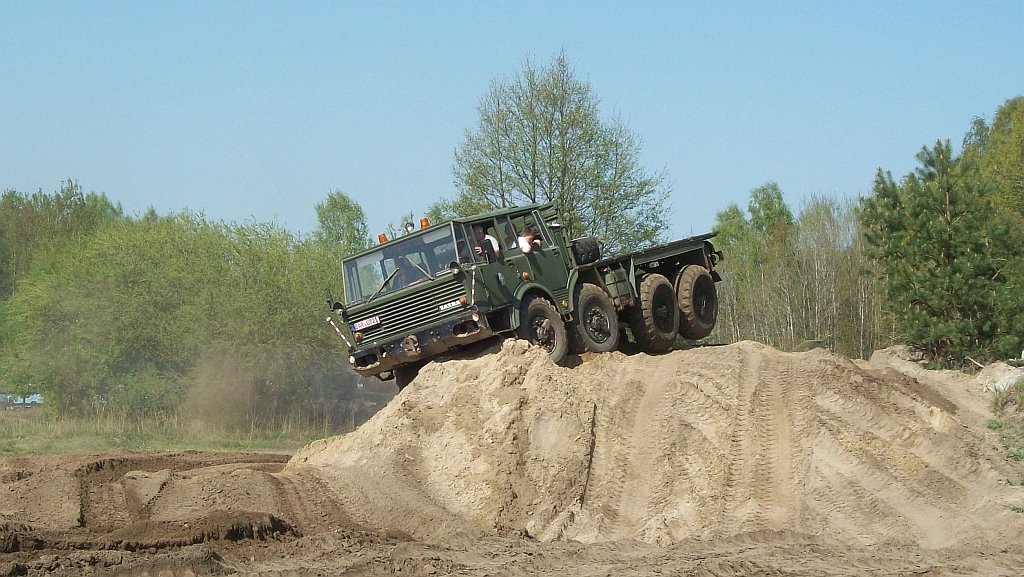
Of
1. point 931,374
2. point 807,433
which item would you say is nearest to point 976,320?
point 931,374

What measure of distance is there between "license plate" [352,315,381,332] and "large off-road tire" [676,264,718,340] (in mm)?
4867

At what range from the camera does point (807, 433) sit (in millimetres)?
10977

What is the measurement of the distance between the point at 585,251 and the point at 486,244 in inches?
74.3

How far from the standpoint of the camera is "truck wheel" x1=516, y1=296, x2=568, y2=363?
1306 cm

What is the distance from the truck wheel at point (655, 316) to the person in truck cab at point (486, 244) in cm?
252

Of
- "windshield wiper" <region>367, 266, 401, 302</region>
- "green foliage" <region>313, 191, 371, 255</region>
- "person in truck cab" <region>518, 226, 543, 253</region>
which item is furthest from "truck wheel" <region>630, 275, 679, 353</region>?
"green foliage" <region>313, 191, 371, 255</region>

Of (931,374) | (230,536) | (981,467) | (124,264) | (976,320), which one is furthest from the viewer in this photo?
(124,264)

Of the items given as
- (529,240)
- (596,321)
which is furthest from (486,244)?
(596,321)

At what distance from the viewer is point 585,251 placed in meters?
14.7

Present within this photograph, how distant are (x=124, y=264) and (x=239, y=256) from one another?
2732mm

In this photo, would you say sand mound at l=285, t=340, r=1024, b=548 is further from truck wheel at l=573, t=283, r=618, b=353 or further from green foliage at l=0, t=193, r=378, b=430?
green foliage at l=0, t=193, r=378, b=430

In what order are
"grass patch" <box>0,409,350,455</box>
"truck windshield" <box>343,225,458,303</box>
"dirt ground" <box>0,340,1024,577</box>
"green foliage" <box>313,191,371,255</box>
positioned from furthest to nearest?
1. "green foliage" <box>313,191,371,255</box>
2. "grass patch" <box>0,409,350,455</box>
3. "truck windshield" <box>343,225,458,303</box>
4. "dirt ground" <box>0,340,1024,577</box>

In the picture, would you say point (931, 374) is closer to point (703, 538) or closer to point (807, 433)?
point (807, 433)

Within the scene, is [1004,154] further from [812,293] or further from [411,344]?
[411,344]
